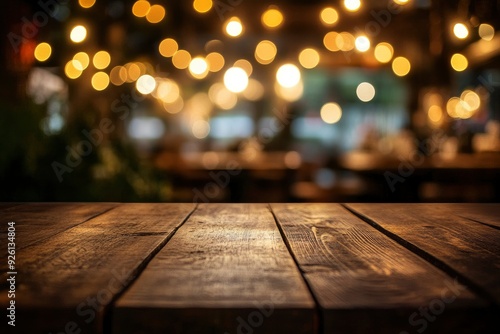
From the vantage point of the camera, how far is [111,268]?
0.80m

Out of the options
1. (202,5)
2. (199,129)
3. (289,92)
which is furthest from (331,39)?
(199,129)

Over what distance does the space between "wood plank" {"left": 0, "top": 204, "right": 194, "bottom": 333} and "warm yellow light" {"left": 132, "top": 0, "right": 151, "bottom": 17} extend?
163 inches

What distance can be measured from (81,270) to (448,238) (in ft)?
2.28

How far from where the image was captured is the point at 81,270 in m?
0.80

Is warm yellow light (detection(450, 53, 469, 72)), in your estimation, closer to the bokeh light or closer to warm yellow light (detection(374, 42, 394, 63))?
warm yellow light (detection(374, 42, 394, 63))

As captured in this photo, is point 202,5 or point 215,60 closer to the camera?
point 202,5

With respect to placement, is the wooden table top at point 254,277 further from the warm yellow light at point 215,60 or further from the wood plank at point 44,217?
the warm yellow light at point 215,60

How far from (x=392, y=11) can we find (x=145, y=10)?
2776 millimetres

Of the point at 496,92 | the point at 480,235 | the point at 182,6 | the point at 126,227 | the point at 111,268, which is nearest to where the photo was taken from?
the point at 111,268

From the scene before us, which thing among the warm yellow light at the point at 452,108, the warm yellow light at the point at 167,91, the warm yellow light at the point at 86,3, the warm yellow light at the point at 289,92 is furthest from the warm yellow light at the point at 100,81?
the warm yellow light at the point at 289,92

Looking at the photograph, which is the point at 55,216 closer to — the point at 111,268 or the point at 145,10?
the point at 111,268

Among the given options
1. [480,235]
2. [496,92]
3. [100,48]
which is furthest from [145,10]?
[496,92]

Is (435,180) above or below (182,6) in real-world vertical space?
below

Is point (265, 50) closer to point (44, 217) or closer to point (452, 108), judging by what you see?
point (452, 108)
